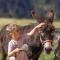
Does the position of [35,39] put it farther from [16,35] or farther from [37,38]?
[16,35]

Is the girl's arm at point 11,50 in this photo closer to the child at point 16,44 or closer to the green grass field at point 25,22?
the child at point 16,44

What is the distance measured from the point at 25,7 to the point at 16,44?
471mm

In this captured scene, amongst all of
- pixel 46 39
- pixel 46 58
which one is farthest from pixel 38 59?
pixel 46 39

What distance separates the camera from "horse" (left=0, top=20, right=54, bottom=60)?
10.2 feet

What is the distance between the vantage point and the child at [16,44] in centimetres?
309

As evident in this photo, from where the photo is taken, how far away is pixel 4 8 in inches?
133

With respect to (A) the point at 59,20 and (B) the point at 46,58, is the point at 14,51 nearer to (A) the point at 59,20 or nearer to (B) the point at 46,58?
(B) the point at 46,58

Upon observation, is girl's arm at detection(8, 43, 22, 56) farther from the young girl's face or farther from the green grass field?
the green grass field

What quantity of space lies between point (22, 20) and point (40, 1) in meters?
0.28

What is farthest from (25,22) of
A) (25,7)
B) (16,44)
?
(16,44)

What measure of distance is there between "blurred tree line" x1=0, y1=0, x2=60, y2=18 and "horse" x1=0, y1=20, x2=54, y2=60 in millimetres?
160

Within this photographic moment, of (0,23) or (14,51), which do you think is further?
(0,23)

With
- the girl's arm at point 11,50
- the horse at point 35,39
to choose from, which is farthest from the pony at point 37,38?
the girl's arm at point 11,50

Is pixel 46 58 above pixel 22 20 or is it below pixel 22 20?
below
